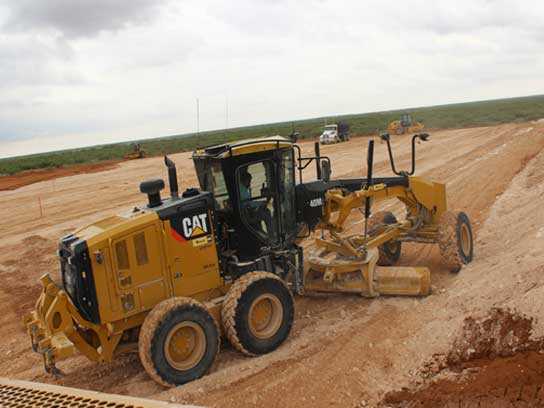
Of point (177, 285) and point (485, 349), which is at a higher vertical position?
point (177, 285)

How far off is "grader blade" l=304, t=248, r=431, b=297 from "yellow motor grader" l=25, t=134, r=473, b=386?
0.05 feet

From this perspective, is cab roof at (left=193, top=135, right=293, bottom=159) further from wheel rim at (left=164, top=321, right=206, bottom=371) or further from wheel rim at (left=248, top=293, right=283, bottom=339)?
wheel rim at (left=164, top=321, right=206, bottom=371)

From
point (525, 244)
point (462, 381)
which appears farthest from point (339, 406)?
point (525, 244)

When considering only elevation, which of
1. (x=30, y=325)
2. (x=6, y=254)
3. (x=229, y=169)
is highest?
(x=229, y=169)

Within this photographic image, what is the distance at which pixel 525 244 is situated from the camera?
9.31 meters

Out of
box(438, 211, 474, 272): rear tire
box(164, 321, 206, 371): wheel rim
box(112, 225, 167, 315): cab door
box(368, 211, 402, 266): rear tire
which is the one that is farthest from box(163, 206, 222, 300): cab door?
box(438, 211, 474, 272): rear tire

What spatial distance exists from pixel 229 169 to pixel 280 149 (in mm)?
838

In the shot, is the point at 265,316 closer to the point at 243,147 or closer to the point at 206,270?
the point at 206,270

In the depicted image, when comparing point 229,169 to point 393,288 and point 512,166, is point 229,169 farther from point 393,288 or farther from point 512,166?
point 512,166

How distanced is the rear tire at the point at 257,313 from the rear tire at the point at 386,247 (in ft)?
11.1

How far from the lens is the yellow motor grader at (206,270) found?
244 inches

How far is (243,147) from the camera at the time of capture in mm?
7250

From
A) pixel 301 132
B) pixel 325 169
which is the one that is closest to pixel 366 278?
pixel 325 169

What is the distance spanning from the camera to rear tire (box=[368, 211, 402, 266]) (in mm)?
10148
